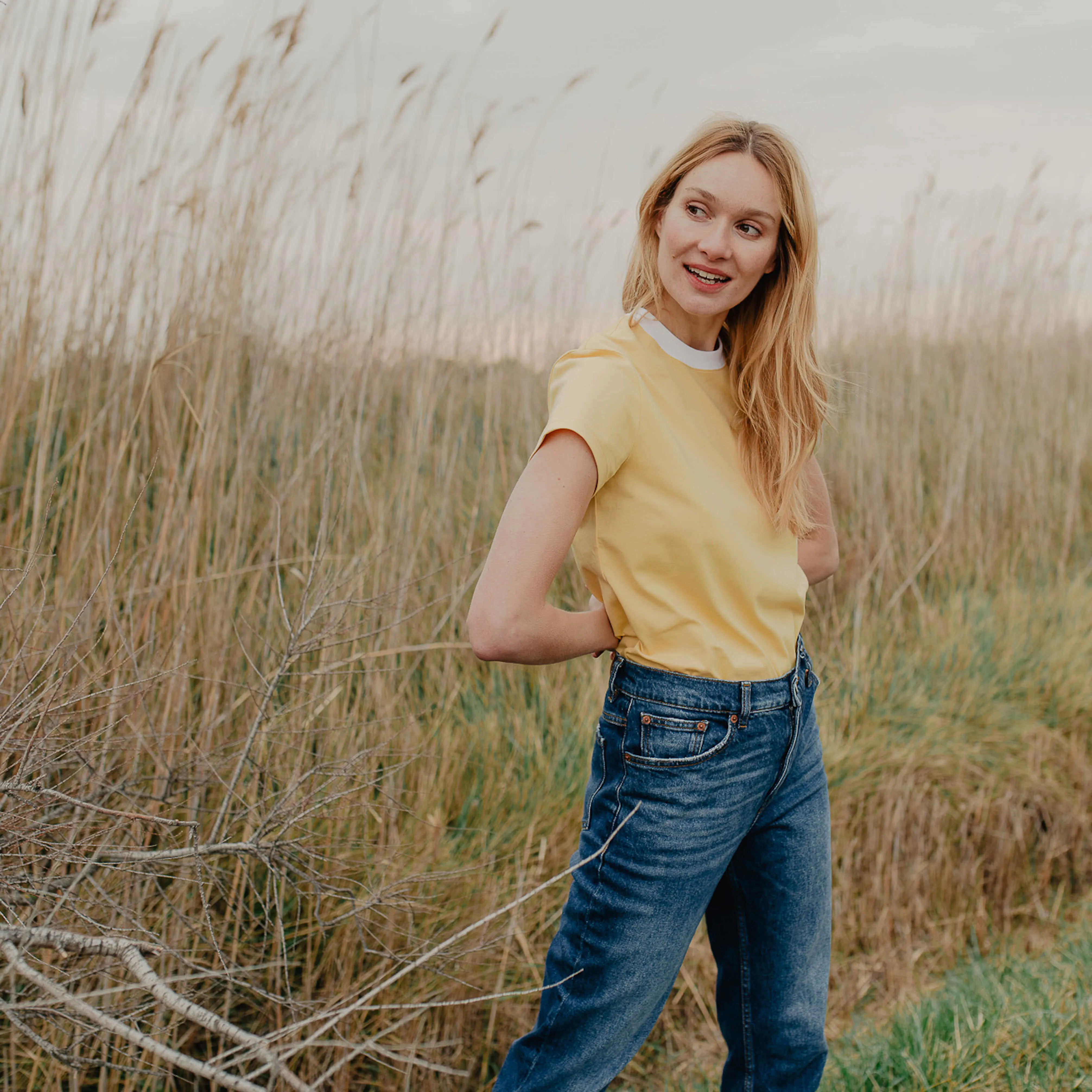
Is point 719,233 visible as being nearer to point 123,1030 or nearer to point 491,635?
point 491,635

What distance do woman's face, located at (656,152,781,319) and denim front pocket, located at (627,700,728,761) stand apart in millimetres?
530

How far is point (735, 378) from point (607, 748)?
0.55 metres

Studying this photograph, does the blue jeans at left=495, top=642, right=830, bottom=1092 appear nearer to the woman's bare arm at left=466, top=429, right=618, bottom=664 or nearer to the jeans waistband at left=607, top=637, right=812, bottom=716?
the jeans waistband at left=607, top=637, right=812, bottom=716

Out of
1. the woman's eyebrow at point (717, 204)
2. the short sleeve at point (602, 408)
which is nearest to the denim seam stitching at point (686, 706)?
the short sleeve at point (602, 408)

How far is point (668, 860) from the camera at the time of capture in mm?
1189

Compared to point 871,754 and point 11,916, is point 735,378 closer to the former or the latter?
point 11,916

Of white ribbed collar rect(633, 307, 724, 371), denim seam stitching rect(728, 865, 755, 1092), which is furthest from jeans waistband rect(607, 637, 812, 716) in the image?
white ribbed collar rect(633, 307, 724, 371)

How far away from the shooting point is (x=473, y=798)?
7.07 feet

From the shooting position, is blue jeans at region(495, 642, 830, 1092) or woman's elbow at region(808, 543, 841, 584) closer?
blue jeans at region(495, 642, 830, 1092)

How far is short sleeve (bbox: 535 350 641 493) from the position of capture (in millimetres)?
1078

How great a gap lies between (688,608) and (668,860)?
1.06ft

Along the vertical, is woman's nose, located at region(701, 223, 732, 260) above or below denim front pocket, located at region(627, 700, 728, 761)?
above

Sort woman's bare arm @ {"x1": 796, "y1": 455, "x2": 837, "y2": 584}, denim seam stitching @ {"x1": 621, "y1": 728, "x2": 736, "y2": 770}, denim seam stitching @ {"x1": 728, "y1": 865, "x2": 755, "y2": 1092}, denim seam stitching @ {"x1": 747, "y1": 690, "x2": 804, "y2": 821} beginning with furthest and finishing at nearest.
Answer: woman's bare arm @ {"x1": 796, "y1": 455, "x2": 837, "y2": 584} < denim seam stitching @ {"x1": 728, "y1": 865, "x2": 755, "y2": 1092} < denim seam stitching @ {"x1": 747, "y1": 690, "x2": 804, "y2": 821} < denim seam stitching @ {"x1": 621, "y1": 728, "x2": 736, "y2": 770}

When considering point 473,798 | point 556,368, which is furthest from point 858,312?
point 556,368
